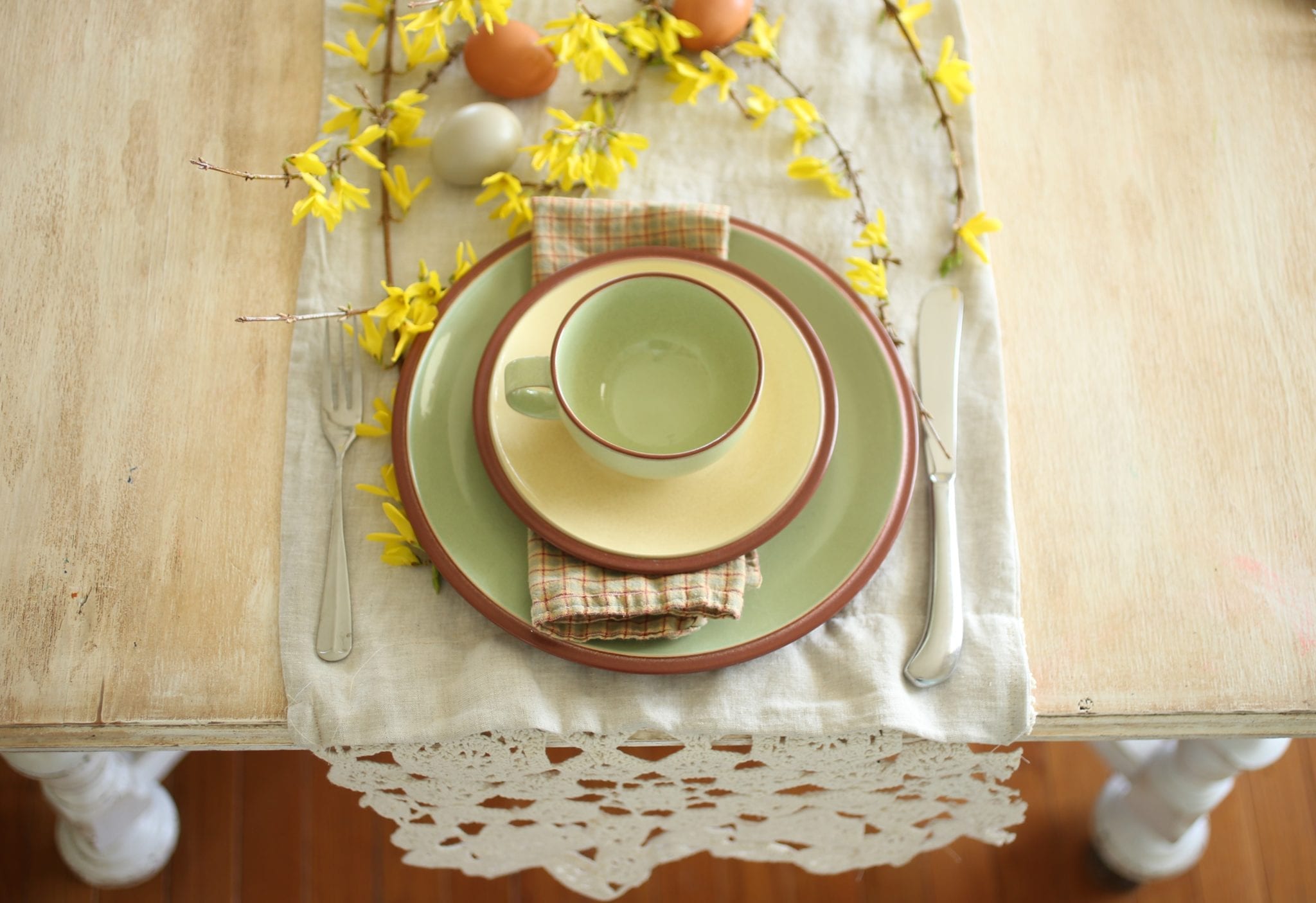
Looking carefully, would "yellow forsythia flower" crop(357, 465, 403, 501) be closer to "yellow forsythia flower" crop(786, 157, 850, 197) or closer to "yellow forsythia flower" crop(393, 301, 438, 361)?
"yellow forsythia flower" crop(393, 301, 438, 361)

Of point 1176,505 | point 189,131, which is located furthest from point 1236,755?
point 189,131

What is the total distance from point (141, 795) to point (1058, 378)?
1044 mm

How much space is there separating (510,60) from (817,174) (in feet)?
0.81

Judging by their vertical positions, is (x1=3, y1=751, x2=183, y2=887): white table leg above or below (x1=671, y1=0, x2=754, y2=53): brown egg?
below

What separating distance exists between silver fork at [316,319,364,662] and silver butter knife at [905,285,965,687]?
37cm

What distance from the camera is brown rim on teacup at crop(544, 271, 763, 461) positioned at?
0.56 metres

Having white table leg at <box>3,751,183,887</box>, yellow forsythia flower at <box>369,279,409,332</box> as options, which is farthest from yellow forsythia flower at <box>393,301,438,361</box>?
white table leg at <box>3,751,183,887</box>

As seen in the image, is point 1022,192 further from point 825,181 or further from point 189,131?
point 189,131

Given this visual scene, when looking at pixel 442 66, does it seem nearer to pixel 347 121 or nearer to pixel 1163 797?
pixel 347 121

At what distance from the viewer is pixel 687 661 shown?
0.60 metres

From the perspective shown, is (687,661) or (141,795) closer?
(687,661)

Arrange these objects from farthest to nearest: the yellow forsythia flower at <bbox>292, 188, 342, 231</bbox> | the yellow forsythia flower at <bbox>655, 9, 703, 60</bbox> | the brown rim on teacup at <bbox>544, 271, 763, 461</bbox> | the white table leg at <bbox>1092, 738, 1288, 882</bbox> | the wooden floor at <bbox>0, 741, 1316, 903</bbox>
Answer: the wooden floor at <bbox>0, 741, 1316, 903</bbox>
the white table leg at <bbox>1092, 738, 1288, 882</bbox>
the yellow forsythia flower at <bbox>655, 9, 703, 60</bbox>
the yellow forsythia flower at <bbox>292, 188, 342, 231</bbox>
the brown rim on teacup at <bbox>544, 271, 763, 461</bbox>

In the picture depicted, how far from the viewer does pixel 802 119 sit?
0.77m

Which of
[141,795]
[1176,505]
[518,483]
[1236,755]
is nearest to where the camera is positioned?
[518,483]
